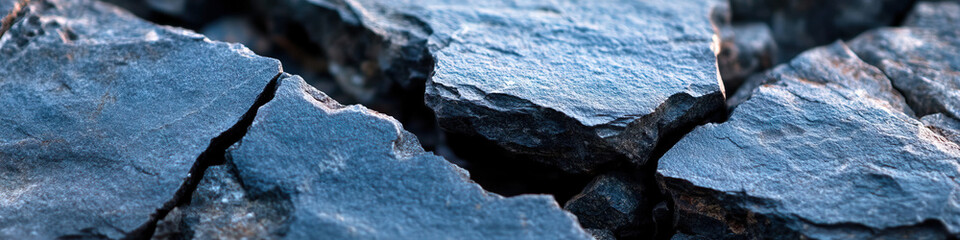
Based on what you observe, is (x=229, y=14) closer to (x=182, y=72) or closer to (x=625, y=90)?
(x=182, y=72)

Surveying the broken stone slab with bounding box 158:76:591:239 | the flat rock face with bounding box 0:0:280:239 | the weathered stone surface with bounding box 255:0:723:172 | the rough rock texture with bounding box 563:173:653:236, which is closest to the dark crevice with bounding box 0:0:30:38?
the flat rock face with bounding box 0:0:280:239

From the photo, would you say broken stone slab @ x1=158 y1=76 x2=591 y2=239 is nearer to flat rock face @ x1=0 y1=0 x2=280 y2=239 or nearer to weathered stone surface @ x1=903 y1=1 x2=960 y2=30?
flat rock face @ x1=0 y1=0 x2=280 y2=239

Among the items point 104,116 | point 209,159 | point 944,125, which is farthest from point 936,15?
point 104,116

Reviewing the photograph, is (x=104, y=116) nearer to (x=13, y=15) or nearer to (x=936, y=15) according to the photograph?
(x=13, y=15)

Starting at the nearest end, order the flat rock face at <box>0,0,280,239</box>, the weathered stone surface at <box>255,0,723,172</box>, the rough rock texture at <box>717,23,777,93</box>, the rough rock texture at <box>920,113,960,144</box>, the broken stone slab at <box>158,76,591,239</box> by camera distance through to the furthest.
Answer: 1. the broken stone slab at <box>158,76,591,239</box>
2. the flat rock face at <box>0,0,280,239</box>
3. the weathered stone surface at <box>255,0,723,172</box>
4. the rough rock texture at <box>920,113,960,144</box>
5. the rough rock texture at <box>717,23,777,93</box>

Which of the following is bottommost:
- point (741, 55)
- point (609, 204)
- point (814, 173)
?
point (609, 204)

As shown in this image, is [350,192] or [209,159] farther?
[209,159]

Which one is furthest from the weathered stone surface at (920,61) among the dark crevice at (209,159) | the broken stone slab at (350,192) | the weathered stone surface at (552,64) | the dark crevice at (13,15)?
the dark crevice at (13,15)
